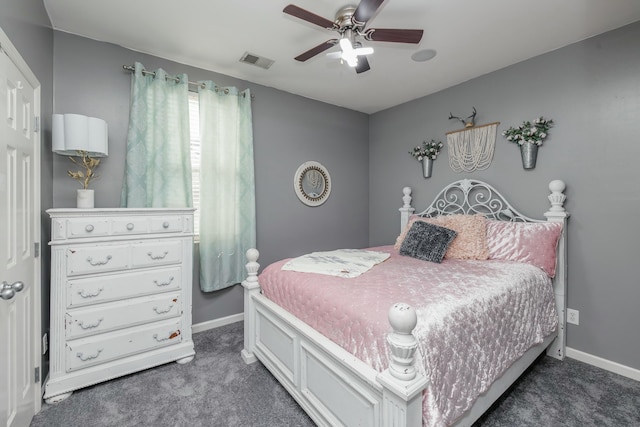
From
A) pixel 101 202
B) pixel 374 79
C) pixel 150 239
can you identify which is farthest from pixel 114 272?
pixel 374 79

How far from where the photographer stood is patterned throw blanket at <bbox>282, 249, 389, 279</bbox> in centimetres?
197

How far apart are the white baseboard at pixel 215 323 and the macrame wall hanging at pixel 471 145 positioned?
9.87 ft

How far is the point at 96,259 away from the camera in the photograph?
193 centimetres

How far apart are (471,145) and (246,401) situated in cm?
318

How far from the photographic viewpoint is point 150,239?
2129mm

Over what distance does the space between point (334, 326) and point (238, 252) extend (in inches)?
70.9

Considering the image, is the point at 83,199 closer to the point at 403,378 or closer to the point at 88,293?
the point at 88,293

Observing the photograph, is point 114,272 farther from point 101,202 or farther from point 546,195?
point 546,195

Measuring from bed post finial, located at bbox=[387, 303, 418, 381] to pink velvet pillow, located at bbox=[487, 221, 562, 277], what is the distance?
5.96ft

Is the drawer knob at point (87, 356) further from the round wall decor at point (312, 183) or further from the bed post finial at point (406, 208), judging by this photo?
the bed post finial at point (406, 208)

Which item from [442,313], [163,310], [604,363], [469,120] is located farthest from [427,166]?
[163,310]

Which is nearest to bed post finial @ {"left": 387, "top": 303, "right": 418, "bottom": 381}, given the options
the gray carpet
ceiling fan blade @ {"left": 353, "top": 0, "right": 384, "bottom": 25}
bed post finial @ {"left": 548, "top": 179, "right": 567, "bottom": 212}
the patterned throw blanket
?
the patterned throw blanket

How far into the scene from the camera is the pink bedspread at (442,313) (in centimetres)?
123

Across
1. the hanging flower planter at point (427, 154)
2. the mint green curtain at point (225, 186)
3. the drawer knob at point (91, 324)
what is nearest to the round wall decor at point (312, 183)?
the mint green curtain at point (225, 186)
